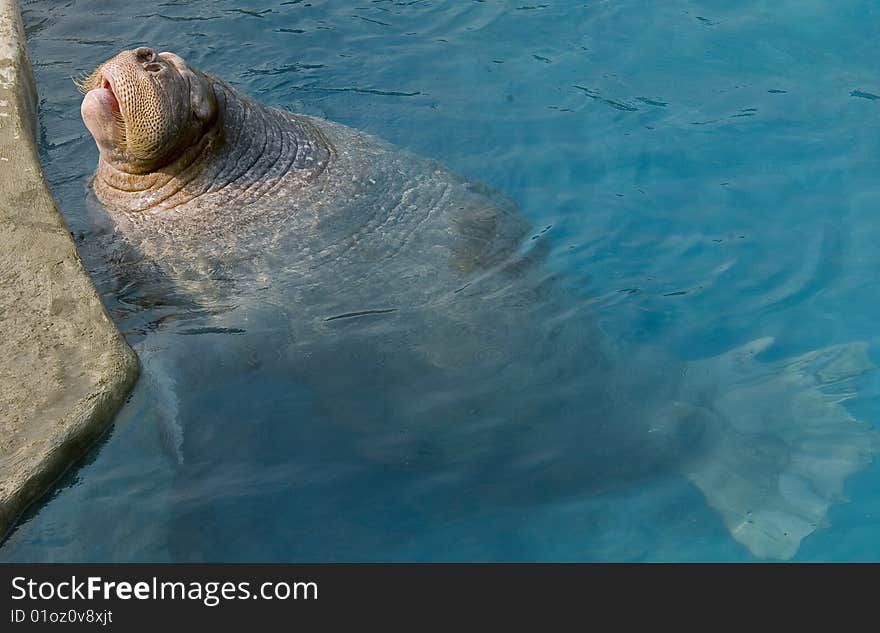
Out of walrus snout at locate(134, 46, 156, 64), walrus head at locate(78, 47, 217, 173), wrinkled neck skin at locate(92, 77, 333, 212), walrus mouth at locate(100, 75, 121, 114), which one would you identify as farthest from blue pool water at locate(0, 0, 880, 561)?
walrus snout at locate(134, 46, 156, 64)

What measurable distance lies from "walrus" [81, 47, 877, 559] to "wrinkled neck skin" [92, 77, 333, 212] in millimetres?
14

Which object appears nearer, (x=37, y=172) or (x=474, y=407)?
(x=474, y=407)

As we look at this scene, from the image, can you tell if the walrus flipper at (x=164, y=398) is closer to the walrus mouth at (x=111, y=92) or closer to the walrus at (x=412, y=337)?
the walrus at (x=412, y=337)

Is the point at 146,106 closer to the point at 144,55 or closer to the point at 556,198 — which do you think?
the point at 144,55

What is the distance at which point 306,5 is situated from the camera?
1021 centimetres

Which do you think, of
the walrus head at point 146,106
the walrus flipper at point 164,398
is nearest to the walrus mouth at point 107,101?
the walrus head at point 146,106

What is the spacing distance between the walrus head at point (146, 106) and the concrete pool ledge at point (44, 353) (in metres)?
0.52

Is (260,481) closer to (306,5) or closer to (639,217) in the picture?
(639,217)

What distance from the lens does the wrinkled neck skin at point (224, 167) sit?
6.27m

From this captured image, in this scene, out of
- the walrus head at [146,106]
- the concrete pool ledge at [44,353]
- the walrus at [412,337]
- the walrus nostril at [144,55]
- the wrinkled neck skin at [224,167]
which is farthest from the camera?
the wrinkled neck skin at [224,167]
